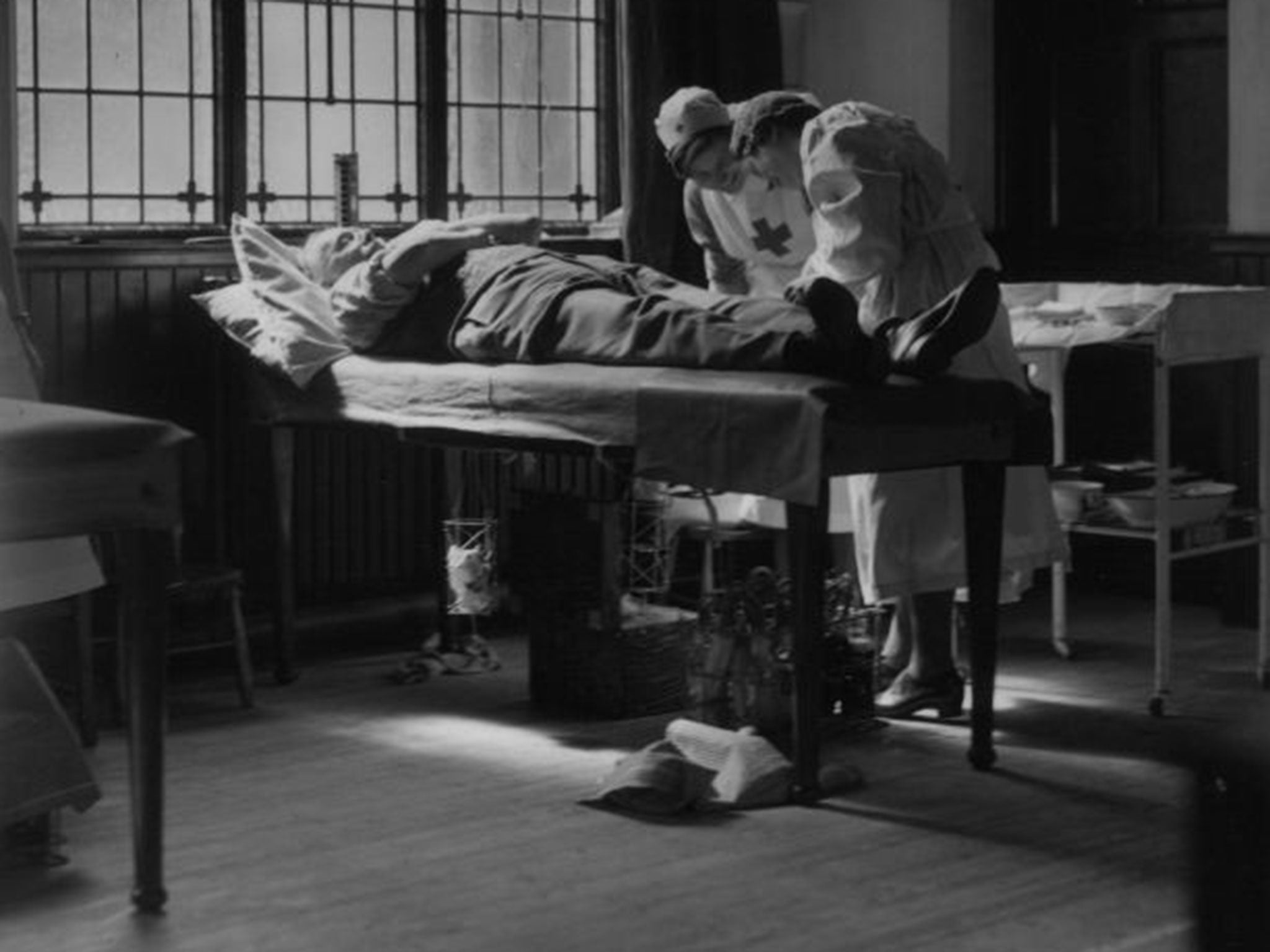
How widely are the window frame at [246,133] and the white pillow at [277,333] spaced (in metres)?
0.42

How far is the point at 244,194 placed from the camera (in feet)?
20.1

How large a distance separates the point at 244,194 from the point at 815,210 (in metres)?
1.75

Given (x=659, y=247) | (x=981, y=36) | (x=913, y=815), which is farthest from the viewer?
(x=981, y=36)

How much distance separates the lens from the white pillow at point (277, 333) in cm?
541

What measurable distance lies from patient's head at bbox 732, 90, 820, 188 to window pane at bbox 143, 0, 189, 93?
154 centimetres

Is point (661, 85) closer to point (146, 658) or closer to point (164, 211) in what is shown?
point (164, 211)

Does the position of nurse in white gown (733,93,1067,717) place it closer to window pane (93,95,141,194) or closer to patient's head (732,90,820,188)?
patient's head (732,90,820,188)

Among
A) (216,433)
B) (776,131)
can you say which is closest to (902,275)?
(776,131)

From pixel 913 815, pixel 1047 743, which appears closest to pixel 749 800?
pixel 913 815

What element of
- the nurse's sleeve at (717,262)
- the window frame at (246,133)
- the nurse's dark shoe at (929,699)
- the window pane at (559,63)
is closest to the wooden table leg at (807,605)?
the nurse's dark shoe at (929,699)

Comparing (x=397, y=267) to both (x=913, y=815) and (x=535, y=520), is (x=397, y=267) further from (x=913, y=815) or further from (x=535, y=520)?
(x=913, y=815)

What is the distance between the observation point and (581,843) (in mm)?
4219

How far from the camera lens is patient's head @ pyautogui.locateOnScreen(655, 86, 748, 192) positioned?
17.6ft

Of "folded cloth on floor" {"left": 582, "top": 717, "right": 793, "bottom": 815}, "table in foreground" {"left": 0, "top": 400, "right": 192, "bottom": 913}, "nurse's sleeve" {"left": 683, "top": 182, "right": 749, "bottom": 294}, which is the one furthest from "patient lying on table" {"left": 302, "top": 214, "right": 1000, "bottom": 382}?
"table in foreground" {"left": 0, "top": 400, "right": 192, "bottom": 913}
